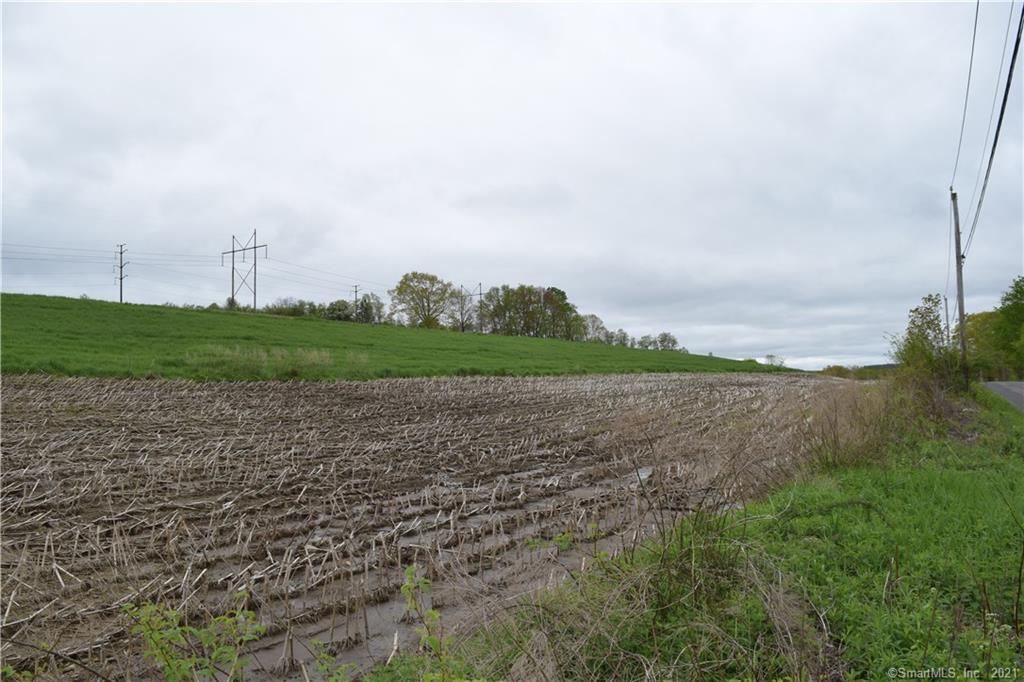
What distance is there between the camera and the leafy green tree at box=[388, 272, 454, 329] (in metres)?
91.9

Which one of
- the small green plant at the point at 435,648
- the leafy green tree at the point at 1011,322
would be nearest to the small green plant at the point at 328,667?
the small green plant at the point at 435,648

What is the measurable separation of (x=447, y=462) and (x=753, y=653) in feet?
25.3

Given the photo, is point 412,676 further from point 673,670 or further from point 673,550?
point 673,550

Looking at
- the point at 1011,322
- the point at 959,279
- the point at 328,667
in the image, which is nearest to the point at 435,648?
the point at 328,667

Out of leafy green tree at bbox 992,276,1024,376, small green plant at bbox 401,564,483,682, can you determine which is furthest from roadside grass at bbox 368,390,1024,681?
leafy green tree at bbox 992,276,1024,376

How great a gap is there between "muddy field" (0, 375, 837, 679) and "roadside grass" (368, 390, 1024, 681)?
437 mm

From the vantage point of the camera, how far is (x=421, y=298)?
92875 mm

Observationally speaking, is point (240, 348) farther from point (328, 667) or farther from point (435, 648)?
point (435, 648)

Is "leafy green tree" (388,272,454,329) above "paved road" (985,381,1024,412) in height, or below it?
above

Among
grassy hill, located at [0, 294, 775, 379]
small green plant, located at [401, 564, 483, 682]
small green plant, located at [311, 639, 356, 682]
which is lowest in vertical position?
small green plant, located at [311, 639, 356, 682]

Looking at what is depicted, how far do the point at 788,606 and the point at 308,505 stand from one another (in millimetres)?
5838

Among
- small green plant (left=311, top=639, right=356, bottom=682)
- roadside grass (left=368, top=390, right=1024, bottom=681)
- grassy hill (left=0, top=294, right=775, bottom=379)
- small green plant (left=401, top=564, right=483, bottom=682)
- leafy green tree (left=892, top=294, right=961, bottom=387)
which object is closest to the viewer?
small green plant (left=401, top=564, right=483, bottom=682)

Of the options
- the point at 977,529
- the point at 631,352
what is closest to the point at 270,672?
the point at 977,529

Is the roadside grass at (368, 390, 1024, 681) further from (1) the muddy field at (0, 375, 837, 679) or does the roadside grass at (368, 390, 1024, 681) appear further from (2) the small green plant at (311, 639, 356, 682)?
(1) the muddy field at (0, 375, 837, 679)
